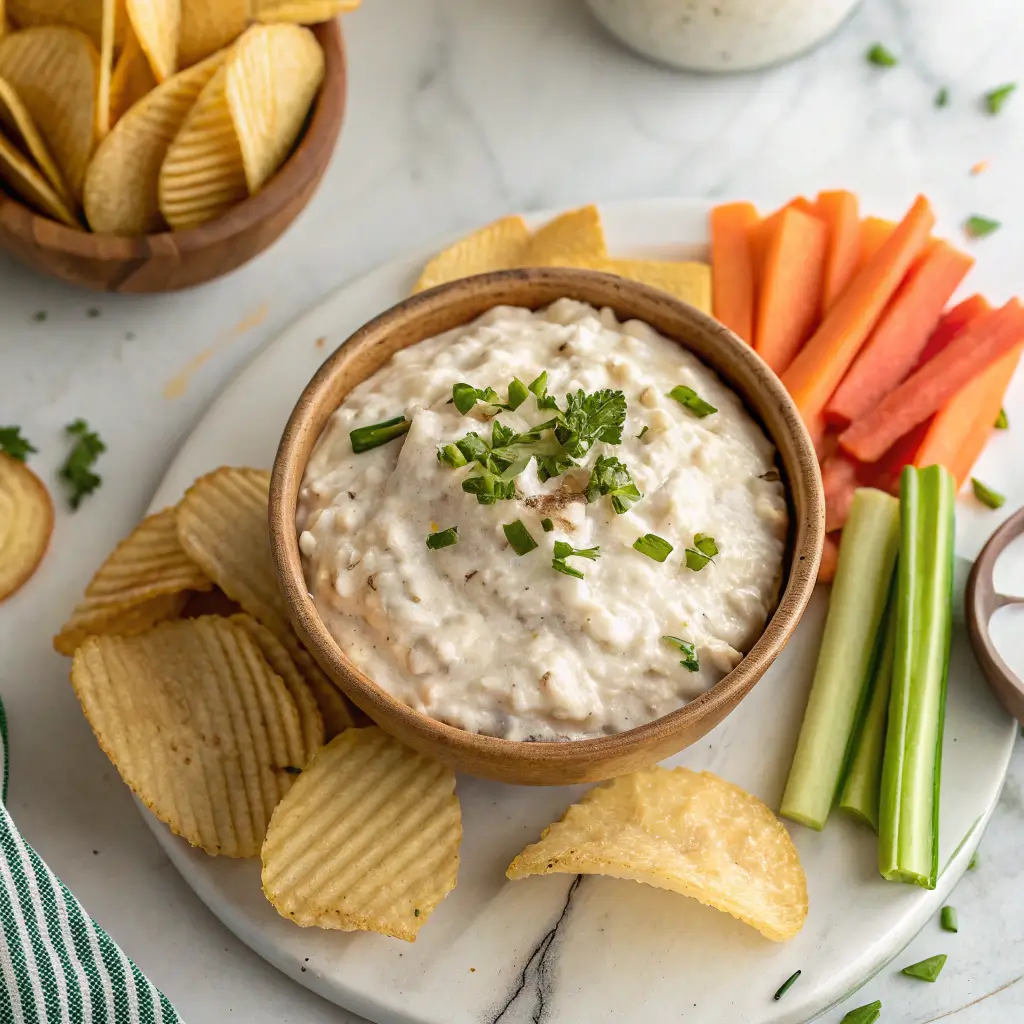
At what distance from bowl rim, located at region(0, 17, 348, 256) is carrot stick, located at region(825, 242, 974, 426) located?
1.26m

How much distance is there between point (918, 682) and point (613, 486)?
0.73m

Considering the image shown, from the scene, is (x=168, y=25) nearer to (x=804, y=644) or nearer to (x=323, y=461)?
(x=323, y=461)

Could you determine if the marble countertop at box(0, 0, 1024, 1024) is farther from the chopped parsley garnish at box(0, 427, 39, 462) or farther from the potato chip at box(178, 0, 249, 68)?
the potato chip at box(178, 0, 249, 68)

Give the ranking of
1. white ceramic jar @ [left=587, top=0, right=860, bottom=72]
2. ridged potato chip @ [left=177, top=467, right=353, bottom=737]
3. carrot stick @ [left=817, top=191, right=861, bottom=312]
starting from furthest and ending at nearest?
white ceramic jar @ [left=587, top=0, right=860, bottom=72] < carrot stick @ [left=817, top=191, right=861, bottom=312] < ridged potato chip @ [left=177, top=467, right=353, bottom=737]

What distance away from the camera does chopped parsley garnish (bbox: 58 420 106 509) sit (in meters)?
2.84

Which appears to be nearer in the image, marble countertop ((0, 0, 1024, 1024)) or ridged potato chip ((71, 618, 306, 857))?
ridged potato chip ((71, 618, 306, 857))

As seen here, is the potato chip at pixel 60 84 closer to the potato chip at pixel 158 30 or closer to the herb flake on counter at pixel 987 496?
the potato chip at pixel 158 30

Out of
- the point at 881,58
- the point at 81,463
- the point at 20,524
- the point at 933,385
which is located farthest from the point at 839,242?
the point at 20,524

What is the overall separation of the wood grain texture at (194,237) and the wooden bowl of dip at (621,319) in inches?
19.7

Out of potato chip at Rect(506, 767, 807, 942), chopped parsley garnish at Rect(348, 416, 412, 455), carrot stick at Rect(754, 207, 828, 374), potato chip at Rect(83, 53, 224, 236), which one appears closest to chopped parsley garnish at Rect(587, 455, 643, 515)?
chopped parsley garnish at Rect(348, 416, 412, 455)

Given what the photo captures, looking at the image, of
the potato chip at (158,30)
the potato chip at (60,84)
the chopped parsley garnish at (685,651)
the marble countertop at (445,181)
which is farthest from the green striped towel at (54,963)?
the potato chip at (158,30)

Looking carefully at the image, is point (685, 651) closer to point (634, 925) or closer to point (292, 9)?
point (634, 925)

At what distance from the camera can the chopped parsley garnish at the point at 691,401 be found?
233cm

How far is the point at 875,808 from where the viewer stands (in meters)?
2.34
